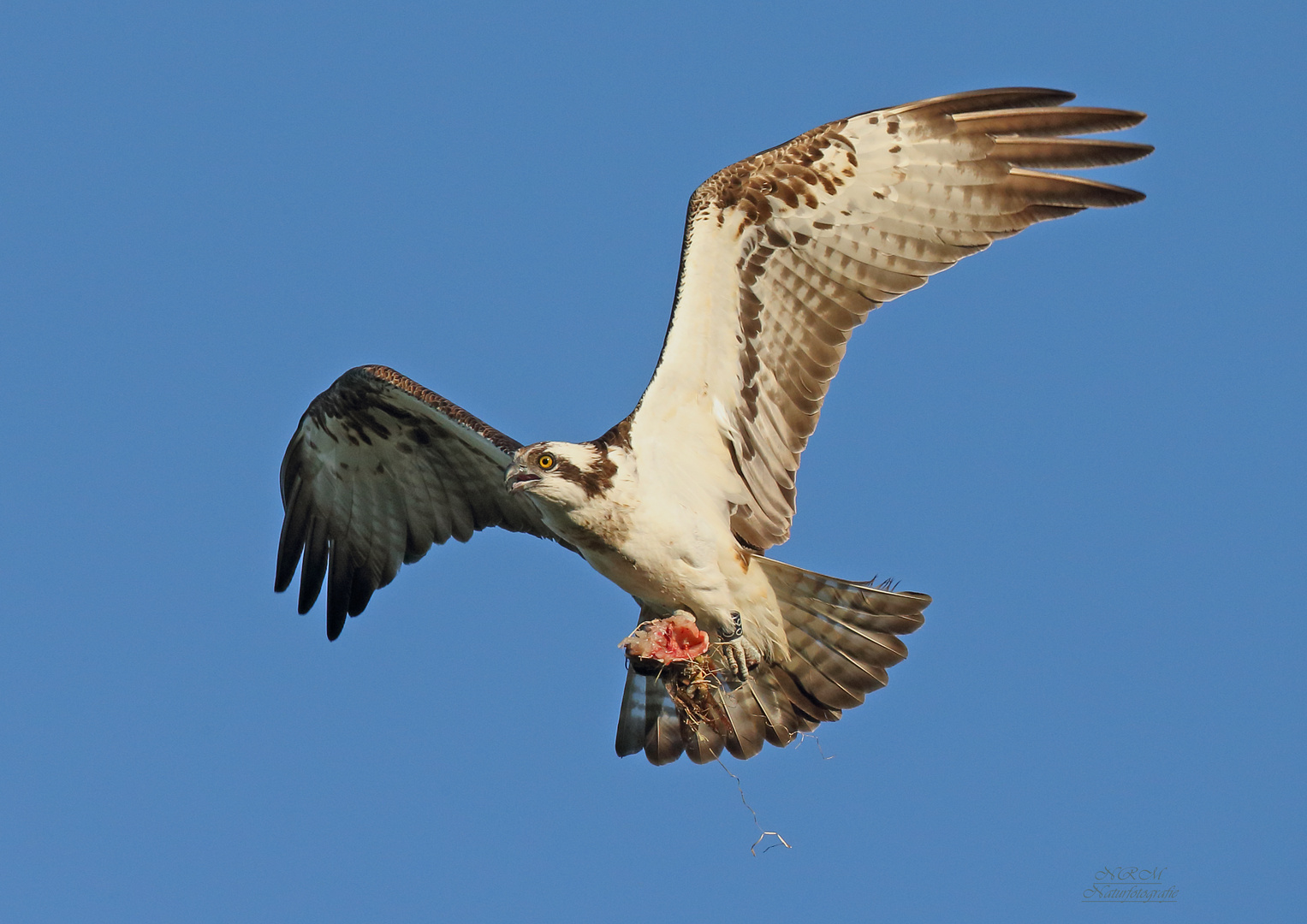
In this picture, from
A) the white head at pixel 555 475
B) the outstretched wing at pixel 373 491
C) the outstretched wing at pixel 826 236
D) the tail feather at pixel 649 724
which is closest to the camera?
the white head at pixel 555 475

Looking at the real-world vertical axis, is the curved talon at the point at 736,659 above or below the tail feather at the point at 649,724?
above

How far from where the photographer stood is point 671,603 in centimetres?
1041

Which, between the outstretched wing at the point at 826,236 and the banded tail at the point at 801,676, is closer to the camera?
the outstretched wing at the point at 826,236

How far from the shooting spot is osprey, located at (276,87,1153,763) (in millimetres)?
10070

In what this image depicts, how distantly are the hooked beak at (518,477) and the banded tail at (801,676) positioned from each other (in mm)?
1804

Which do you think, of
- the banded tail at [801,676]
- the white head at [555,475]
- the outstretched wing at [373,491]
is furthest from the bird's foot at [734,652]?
the outstretched wing at [373,491]

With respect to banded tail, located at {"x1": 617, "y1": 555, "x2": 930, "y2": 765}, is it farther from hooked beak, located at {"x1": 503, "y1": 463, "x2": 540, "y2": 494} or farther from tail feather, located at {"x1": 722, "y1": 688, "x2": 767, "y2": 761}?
hooked beak, located at {"x1": 503, "y1": 463, "x2": 540, "y2": 494}

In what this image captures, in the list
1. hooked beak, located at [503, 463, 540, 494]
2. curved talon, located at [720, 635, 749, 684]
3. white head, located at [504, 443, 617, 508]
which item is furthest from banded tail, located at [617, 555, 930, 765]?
hooked beak, located at [503, 463, 540, 494]

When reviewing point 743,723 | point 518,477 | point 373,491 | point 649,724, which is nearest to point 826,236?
point 518,477

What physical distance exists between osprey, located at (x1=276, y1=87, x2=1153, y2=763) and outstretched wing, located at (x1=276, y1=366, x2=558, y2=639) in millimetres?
371

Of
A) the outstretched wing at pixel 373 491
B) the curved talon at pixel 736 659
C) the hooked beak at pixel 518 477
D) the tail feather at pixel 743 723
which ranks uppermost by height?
the outstretched wing at pixel 373 491

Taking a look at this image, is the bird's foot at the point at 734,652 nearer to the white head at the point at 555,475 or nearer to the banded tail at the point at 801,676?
the banded tail at the point at 801,676

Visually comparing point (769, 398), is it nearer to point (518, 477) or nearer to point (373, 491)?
point (518, 477)

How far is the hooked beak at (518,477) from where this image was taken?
31.9 ft
